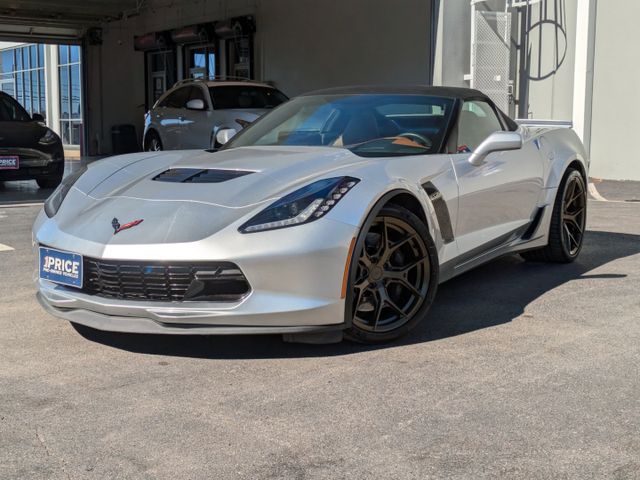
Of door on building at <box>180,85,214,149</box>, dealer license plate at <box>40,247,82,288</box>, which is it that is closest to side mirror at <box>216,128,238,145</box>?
dealer license plate at <box>40,247,82,288</box>

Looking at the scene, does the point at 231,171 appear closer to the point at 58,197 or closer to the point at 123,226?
the point at 123,226

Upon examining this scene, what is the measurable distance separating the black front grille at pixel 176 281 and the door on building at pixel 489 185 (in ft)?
5.03

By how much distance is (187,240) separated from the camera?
11.6 ft

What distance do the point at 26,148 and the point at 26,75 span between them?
25333 mm

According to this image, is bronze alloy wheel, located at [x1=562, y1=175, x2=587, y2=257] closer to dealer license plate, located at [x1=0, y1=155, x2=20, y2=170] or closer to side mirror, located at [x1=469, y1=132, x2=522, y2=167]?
side mirror, located at [x1=469, y1=132, x2=522, y2=167]

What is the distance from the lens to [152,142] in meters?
15.9

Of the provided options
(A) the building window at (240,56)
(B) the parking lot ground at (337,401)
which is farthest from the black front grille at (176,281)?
(A) the building window at (240,56)

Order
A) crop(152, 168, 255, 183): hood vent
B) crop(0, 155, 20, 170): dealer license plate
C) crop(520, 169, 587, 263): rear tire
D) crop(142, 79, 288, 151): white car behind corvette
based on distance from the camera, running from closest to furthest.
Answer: crop(152, 168, 255, 183): hood vent → crop(520, 169, 587, 263): rear tire → crop(0, 155, 20, 170): dealer license plate → crop(142, 79, 288, 151): white car behind corvette

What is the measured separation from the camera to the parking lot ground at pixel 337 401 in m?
2.68

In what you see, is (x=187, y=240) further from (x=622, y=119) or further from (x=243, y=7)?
(x=243, y=7)

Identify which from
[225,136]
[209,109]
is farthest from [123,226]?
→ [209,109]

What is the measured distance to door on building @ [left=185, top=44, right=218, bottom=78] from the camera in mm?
23688

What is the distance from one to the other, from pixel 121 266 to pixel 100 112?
2570cm

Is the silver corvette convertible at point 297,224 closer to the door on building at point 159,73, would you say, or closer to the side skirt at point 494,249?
the side skirt at point 494,249
